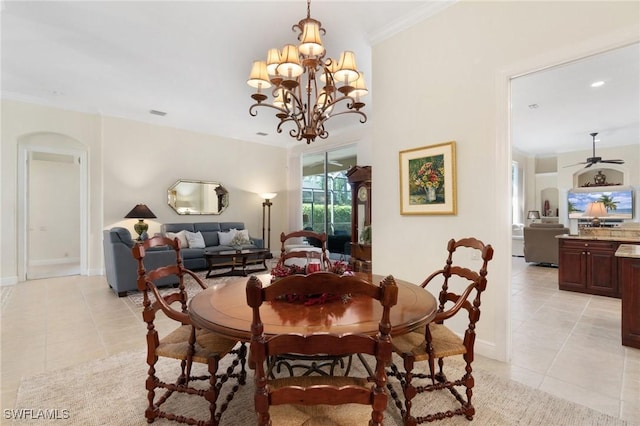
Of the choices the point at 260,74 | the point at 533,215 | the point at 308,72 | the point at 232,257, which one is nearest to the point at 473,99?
the point at 308,72

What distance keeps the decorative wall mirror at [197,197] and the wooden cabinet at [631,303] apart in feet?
23.5

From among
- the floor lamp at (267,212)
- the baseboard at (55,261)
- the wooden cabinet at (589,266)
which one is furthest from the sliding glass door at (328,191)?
the baseboard at (55,261)

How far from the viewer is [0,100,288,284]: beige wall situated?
5.20 meters

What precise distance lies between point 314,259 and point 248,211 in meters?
6.20

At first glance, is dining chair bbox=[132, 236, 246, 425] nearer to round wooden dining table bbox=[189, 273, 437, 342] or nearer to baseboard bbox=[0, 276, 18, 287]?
round wooden dining table bbox=[189, 273, 437, 342]

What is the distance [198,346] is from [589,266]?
561 centimetres

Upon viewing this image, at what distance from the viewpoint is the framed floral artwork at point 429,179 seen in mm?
2859

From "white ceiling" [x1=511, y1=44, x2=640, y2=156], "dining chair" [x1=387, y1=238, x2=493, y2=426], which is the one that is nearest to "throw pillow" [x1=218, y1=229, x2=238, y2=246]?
"dining chair" [x1=387, y1=238, x2=493, y2=426]

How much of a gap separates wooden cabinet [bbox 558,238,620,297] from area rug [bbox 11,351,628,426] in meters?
3.61

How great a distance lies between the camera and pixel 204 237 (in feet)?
22.5

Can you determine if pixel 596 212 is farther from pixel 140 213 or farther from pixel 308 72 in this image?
pixel 140 213

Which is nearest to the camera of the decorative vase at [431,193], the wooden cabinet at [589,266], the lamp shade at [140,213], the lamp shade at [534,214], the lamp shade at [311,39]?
the lamp shade at [311,39]

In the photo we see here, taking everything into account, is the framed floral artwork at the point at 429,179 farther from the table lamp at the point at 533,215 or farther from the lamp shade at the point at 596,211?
the table lamp at the point at 533,215

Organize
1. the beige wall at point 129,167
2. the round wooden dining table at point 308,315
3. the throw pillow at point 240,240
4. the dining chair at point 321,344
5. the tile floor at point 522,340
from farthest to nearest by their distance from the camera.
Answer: the throw pillow at point 240,240, the beige wall at point 129,167, the tile floor at point 522,340, the round wooden dining table at point 308,315, the dining chair at point 321,344
